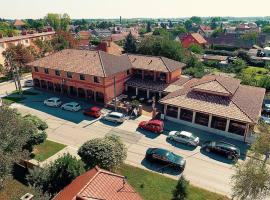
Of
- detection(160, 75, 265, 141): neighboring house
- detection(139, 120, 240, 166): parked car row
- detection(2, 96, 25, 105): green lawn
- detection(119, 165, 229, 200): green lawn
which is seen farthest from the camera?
detection(2, 96, 25, 105): green lawn

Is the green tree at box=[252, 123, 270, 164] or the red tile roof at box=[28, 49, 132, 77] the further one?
the red tile roof at box=[28, 49, 132, 77]

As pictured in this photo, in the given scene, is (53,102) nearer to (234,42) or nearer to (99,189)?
(99,189)

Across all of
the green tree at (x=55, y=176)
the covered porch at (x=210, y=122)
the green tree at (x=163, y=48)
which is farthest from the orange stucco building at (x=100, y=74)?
the green tree at (x=55, y=176)

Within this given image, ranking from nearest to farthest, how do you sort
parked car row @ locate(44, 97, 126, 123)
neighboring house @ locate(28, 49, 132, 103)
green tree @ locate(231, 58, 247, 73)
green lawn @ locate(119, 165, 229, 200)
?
green lawn @ locate(119, 165, 229, 200), parked car row @ locate(44, 97, 126, 123), neighboring house @ locate(28, 49, 132, 103), green tree @ locate(231, 58, 247, 73)

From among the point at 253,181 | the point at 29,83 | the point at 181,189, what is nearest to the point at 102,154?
the point at 181,189

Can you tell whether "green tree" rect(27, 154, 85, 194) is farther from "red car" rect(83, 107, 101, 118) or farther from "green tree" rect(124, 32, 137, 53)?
"green tree" rect(124, 32, 137, 53)

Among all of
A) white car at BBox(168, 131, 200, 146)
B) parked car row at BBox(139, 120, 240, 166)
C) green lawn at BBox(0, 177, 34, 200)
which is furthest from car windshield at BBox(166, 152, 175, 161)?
green lawn at BBox(0, 177, 34, 200)
